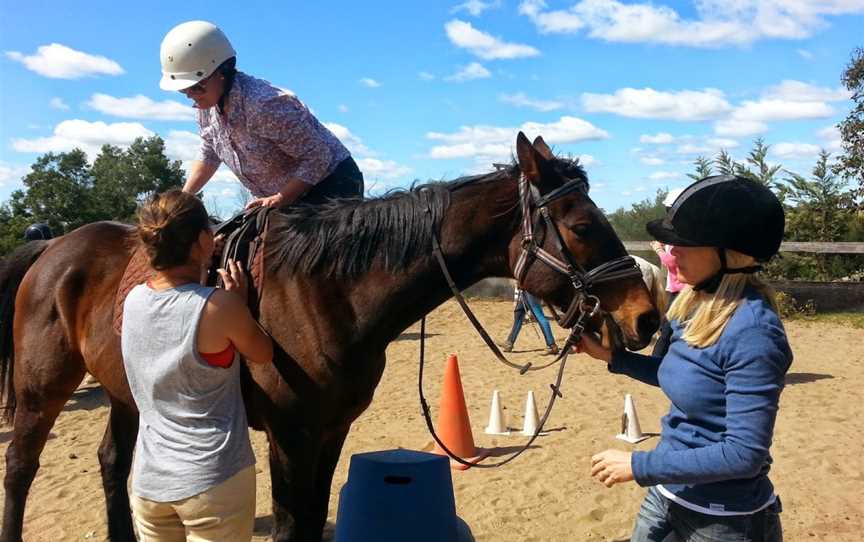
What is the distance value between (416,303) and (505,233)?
465mm

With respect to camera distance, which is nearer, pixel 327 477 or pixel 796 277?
pixel 327 477

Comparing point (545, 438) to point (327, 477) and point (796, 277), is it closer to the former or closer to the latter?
point (327, 477)

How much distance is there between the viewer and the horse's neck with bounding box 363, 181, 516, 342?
105 inches

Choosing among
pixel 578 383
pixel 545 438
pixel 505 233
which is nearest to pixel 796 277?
pixel 578 383

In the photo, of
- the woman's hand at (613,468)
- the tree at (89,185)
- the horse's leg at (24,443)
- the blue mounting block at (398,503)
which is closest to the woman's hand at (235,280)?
the blue mounting block at (398,503)

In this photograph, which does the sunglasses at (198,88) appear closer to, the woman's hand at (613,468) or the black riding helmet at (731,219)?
the black riding helmet at (731,219)

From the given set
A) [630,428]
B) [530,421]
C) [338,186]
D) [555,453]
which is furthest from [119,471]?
[630,428]

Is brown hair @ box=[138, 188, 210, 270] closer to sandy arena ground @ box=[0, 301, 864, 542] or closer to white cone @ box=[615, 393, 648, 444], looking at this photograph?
sandy arena ground @ box=[0, 301, 864, 542]

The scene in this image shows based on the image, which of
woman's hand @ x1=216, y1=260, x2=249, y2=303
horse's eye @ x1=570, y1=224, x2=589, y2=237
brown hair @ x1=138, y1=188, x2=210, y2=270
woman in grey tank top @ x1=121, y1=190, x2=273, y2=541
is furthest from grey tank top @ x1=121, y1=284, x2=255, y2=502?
horse's eye @ x1=570, y1=224, x2=589, y2=237

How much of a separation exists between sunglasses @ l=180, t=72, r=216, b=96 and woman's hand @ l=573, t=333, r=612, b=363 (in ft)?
6.63

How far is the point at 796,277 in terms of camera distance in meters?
15.0

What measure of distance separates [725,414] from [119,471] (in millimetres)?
3491

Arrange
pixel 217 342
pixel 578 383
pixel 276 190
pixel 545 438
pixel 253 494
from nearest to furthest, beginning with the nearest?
pixel 217 342, pixel 253 494, pixel 276 190, pixel 545 438, pixel 578 383

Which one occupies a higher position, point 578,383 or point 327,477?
point 327,477
